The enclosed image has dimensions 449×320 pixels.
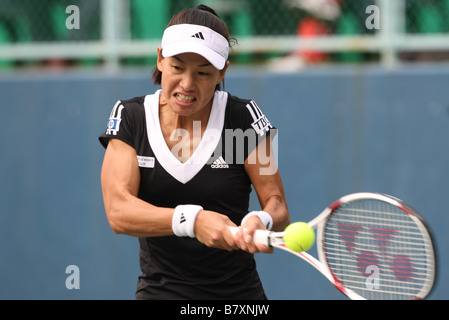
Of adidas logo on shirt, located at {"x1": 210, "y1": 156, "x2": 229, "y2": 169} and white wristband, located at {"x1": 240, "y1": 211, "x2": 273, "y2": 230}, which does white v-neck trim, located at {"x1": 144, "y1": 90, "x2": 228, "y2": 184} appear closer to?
adidas logo on shirt, located at {"x1": 210, "y1": 156, "x2": 229, "y2": 169}

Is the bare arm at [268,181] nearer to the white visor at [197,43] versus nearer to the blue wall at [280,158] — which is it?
the white visor at [197,43]

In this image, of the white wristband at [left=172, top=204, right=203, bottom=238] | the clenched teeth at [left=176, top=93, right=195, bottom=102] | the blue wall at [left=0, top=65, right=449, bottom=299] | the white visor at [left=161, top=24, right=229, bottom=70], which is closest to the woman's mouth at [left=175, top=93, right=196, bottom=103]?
the clenched teeth at [left=176, top=93, right=195, bottom=102]

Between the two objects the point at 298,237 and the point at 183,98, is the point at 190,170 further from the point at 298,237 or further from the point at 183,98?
the point at 298,237

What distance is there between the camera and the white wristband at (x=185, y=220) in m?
2.76

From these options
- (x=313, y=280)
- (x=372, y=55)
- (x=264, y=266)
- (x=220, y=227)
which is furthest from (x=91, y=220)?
(x=220, y=227)

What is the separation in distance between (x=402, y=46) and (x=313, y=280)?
5.43ft

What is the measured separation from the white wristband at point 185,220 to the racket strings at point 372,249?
0.61 meters

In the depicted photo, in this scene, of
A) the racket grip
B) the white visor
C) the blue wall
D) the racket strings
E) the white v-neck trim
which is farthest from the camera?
the blue wall

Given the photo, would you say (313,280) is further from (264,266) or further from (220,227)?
(220,227)

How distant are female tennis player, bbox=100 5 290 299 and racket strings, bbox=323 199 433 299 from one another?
260mm

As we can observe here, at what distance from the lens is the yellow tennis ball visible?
2.78 m

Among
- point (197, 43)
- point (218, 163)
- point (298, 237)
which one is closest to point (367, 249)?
point (298, 237)

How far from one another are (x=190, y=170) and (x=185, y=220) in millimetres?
252

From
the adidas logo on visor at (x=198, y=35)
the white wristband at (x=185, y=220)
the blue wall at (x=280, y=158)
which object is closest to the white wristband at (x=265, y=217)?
the white wristband at (x=185, y=220)
